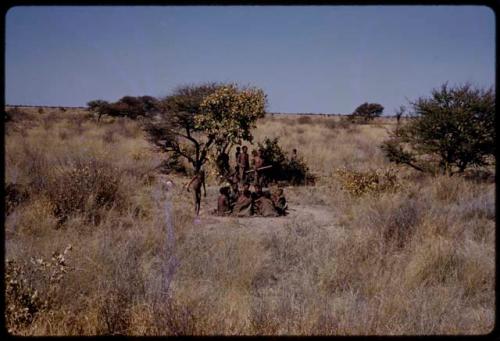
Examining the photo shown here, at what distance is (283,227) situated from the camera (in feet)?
28.1

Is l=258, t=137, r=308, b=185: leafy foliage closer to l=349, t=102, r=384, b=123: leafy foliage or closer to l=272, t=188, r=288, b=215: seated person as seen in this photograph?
l=272, t=188, r=288, b=215: seated person

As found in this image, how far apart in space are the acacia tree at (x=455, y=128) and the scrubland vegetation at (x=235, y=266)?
264 cm

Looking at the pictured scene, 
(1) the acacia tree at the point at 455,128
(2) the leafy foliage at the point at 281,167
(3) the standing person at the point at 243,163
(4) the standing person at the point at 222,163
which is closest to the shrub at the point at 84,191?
(3) the standing person at the point at 243,163

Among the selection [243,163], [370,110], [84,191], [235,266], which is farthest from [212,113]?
[370,110]

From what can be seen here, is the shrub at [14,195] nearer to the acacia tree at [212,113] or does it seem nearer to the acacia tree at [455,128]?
the acacia tree at [212,113]

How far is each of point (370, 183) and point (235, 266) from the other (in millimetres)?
6930

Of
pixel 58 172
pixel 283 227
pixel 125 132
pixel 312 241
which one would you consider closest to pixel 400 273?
pixel 312 241

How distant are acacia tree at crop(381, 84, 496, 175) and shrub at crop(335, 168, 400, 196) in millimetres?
1781

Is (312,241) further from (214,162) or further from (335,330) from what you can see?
(214,162)

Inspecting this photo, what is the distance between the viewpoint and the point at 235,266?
572 cm

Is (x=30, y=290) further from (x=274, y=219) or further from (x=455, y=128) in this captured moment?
(x=455, y=128)

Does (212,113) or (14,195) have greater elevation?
(212,113)

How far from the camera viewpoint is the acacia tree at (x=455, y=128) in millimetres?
12633

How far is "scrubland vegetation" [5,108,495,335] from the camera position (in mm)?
4102
